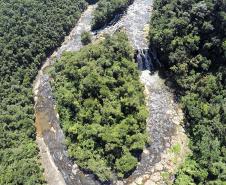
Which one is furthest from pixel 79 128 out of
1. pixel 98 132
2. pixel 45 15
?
pixel 45 15

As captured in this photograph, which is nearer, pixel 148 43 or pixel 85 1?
pixel 148 43

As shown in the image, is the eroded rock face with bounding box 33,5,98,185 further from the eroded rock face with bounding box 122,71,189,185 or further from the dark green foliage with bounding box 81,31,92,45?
the eroded rock face with bounding box 122,71,189,185

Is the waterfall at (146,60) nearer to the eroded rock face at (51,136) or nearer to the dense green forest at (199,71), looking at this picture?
the dense green forest at (199,71)

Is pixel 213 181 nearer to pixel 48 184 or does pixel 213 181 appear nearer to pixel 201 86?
pixel 201 86

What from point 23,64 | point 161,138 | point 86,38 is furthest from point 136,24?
point 161,138

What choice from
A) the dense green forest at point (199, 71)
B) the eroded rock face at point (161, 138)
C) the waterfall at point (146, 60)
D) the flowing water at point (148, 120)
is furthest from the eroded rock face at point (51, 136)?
the dense green forest at point (199, 71)

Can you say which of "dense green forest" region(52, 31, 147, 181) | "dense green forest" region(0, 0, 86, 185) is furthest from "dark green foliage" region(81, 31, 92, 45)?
"dense green forest" region(52, 31, 147, 181)
